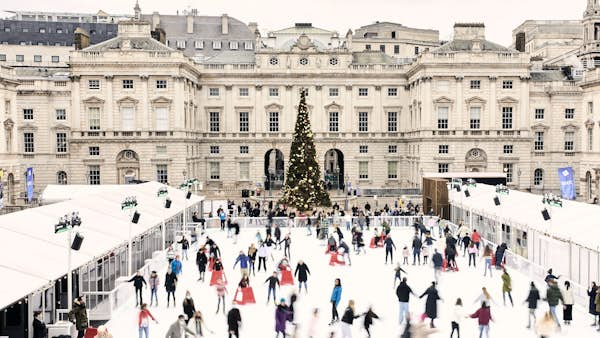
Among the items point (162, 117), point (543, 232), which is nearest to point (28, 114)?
point (162, 117)

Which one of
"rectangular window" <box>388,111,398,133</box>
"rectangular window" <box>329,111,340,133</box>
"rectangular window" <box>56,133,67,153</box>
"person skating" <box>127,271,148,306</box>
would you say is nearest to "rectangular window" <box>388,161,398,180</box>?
"rectangular window" <box>388,111,398,133</box>

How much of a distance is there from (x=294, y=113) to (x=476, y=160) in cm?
1855

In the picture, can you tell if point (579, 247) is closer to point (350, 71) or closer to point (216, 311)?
point (216, 311)

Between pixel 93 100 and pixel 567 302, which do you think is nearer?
pixel 567 302

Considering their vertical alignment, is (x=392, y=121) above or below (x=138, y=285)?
above

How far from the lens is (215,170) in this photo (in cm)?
6856

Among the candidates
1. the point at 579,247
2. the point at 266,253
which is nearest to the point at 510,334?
the point at 579,247

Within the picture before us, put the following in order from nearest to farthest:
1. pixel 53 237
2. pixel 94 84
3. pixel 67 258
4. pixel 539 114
Result: pixel 67 258, pixel 53 237, pixel 94 84, pixel 539 114

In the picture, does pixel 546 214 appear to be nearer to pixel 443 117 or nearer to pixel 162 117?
pixel 443 117

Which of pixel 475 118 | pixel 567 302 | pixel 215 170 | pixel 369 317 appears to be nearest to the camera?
pixel 369 317

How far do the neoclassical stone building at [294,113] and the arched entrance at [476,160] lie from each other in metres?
0.09

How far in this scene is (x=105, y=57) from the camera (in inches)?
2392

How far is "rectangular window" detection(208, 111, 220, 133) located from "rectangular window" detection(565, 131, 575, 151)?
35.1 m

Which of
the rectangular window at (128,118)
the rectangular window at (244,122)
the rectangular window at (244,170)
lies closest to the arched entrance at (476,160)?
the rectangular window at (244,170)
